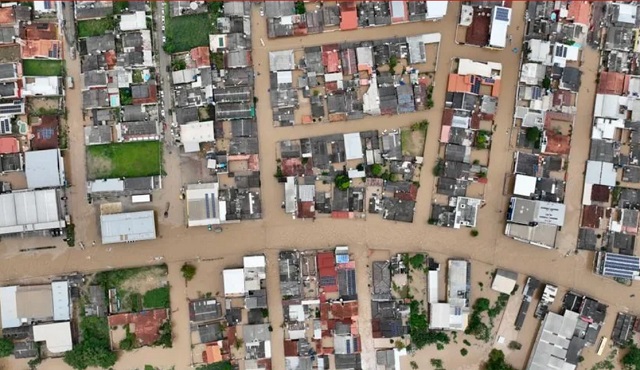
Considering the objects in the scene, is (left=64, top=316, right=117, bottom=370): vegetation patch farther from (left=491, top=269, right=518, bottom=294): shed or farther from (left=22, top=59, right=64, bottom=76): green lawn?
(left=491, top=269, right=518, bottom=294): shed

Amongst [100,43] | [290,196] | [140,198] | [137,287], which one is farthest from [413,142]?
[100,43]

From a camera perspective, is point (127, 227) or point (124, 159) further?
point (124, 159)

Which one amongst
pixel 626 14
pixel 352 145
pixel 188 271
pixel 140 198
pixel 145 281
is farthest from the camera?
pixel 626 14

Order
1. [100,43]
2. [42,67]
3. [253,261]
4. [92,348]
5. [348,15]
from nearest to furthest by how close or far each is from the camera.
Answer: [92,348] < [253,261] < [100,43] < [42,67] < [348,15]

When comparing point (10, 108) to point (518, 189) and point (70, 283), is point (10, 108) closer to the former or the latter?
point (70, 283)

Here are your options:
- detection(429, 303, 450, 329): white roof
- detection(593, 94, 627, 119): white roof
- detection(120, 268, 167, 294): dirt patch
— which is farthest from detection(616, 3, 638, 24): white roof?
detection(120, 268, 167, 294): dirt patch

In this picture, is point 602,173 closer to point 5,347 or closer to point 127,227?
point 127,227

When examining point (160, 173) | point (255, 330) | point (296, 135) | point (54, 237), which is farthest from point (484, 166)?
point (54, 237)
